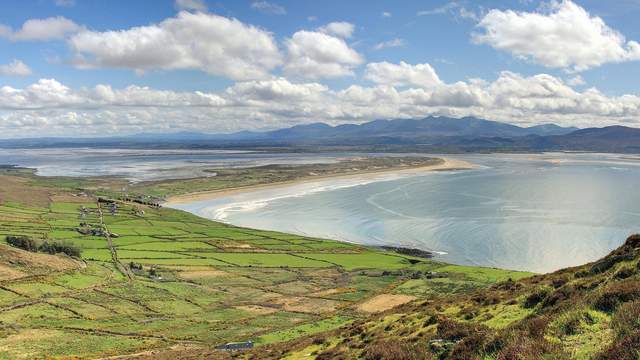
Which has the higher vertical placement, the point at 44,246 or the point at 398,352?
the point at 398,352

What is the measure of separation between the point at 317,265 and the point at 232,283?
1869 centimetres

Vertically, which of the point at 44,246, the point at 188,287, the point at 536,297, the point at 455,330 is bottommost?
the point at 188,287

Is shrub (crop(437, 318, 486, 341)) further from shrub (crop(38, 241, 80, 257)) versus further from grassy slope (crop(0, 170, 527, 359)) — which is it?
shrub (crop(38, 241, 80, 257))

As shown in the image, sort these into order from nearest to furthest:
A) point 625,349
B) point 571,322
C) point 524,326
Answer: point 625,349
point 571,322
point 524,326

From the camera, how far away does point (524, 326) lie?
1736cm

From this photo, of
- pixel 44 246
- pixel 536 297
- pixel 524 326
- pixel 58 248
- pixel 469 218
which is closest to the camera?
pixel 524 326

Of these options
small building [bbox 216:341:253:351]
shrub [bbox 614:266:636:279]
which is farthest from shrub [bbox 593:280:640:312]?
small building [bbox 216:341:253:351]

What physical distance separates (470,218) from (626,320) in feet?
408

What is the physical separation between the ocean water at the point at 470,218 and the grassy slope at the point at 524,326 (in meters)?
62.8

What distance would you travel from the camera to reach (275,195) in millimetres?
194250

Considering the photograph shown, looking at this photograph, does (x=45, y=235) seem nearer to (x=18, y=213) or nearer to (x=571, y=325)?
(x=18, y=213)

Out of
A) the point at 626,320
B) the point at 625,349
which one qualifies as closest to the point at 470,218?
the point at 626,320

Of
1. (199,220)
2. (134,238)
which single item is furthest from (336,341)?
(199,220)

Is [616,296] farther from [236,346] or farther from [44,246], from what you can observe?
[44,246]
